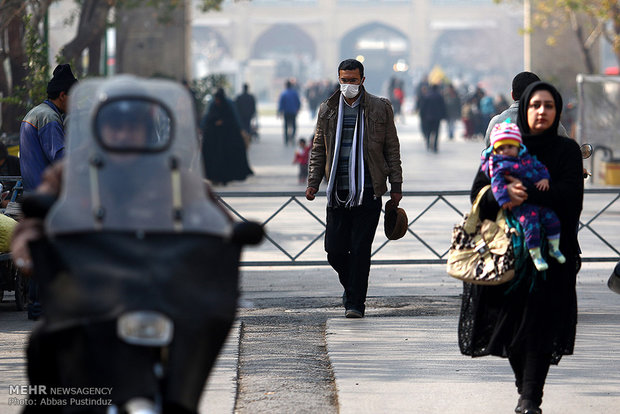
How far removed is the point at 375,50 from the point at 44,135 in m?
101

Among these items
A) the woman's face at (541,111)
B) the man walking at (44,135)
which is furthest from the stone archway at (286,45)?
the woman's face at (541,111)

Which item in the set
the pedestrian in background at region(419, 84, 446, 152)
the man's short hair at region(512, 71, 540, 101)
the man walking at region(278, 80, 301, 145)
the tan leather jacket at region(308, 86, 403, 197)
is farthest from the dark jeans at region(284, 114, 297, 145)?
the man's short hair at region(512, 71, 540, 101)

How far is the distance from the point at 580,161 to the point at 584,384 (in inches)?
55.2

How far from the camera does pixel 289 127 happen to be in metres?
32.1

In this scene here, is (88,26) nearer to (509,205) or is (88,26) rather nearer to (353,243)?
(353,243)

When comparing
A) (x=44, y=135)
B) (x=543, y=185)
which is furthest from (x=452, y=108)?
(x=543, y=185)

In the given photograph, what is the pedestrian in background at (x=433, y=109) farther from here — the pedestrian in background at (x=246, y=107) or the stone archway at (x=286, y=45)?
the stone archway at (x=286, y=45)

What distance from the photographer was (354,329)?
762 centimetres

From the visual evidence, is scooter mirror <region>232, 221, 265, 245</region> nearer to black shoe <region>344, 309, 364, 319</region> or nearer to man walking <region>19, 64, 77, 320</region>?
man walking <region>19, 64, 77, 320</region>

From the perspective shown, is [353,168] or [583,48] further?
[583,48]

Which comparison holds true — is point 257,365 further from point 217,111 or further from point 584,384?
point 217,111

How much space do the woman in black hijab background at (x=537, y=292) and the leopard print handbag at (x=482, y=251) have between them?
0.21 ft

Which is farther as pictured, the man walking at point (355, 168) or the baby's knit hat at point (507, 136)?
the man walking at point (355, 168)

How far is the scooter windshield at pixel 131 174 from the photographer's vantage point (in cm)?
379
